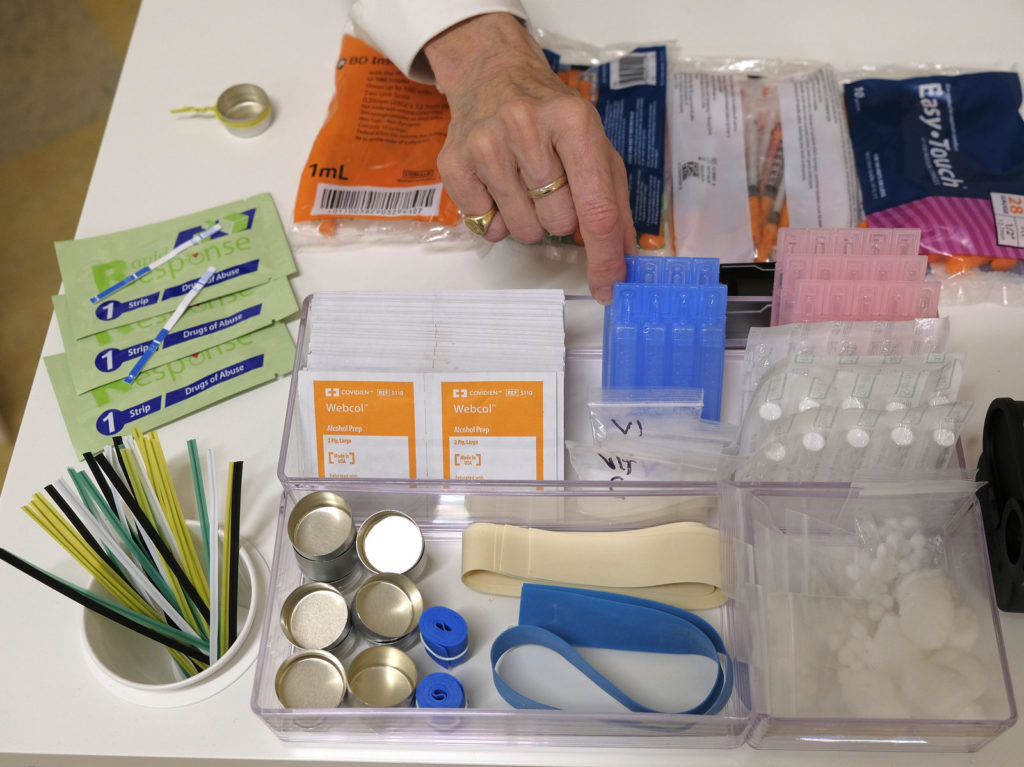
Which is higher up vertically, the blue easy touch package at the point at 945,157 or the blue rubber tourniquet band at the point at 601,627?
the blue easy touch package at the point at 945,157

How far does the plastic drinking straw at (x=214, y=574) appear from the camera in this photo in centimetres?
78

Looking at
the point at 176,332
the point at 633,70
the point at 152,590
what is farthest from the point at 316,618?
the point at 633,70

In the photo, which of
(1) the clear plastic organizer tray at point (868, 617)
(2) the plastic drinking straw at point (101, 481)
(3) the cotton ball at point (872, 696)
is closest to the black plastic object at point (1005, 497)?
(1) the clear plastic organizer tray at point (868, 617)

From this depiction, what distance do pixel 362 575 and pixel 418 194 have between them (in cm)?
48

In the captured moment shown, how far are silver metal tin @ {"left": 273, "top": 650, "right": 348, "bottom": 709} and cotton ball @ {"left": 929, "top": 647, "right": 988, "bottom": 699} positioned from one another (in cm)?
48

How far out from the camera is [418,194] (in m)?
1.08

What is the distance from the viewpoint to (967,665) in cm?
69

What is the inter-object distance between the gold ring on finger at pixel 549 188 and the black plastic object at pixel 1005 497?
443 millimetres

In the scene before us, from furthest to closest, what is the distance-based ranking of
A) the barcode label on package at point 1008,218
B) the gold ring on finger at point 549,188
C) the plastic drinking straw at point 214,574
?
the barcode label on package at point 1008,218 < the gold ring on finger at point 549,188 < the plastic drinking straw at point 214,574

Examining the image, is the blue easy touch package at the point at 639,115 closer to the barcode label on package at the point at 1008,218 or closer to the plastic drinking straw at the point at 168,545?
the barcode label on package at the point at 1008,218

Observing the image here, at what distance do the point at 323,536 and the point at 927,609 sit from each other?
510 millimetres

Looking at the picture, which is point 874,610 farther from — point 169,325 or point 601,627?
point 169,325

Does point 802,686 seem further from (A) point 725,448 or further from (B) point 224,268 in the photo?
(B) point 224,268

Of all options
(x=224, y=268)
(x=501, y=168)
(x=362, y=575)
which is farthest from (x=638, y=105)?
(x=362, y=575)
